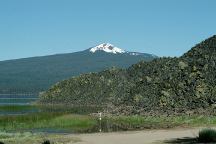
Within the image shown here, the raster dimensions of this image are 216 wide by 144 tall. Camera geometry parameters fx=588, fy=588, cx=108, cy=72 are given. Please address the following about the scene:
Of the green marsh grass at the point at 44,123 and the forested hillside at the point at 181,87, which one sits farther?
the forested hillside at the point at 181,87

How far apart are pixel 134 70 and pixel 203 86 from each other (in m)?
77.7

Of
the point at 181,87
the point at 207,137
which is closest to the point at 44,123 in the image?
the point at 181,87

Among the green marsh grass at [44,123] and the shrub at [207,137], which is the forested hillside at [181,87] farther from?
the shrub at [207,137]

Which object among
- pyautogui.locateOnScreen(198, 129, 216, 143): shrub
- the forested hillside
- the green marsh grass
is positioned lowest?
pyautogui.locateOnScreen(198, 129, 216, 143): shrub

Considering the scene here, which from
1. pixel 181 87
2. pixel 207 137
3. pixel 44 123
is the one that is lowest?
pixel 207 137

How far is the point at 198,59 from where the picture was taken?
107 m

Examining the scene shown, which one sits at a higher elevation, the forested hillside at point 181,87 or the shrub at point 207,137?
the forested hillside at point 181,87

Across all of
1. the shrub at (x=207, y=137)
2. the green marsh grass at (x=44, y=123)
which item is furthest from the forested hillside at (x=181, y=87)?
the shrub at (x=207, y=137)

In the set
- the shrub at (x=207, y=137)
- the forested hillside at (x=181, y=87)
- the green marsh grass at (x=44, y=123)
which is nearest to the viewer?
the shrub at (x=207, y=137)

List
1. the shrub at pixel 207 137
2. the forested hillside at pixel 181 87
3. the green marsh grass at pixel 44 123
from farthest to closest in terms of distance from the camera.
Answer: the forested hillside at pixel 181 87 → the green marsh grass at pixel 44 123 → the shrub at pixel 207 137

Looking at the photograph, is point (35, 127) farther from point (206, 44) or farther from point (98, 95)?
point (98, 95)

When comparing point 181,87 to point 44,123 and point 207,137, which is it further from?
point 207,137

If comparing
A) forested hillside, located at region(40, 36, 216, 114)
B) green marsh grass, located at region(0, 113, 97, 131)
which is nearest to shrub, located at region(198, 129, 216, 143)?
green marsh grass, located at region(0, 113, 97, 131)

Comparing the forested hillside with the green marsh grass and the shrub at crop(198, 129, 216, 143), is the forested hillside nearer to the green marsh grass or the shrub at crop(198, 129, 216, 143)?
the green marsh grass
